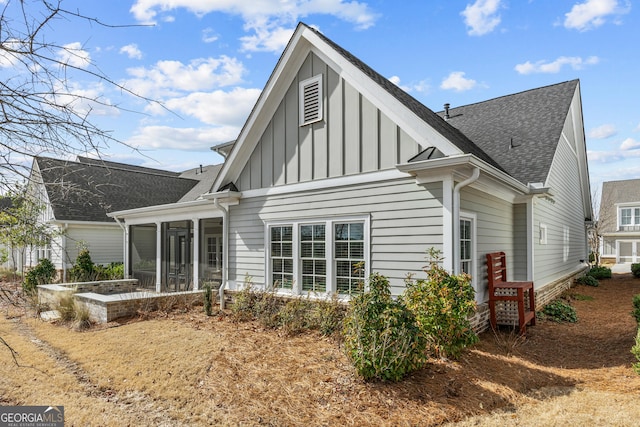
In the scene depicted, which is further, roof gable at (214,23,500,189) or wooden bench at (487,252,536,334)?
wooden bench at (487,252,536,334)

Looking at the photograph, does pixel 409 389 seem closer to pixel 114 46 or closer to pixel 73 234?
pixel 114 46

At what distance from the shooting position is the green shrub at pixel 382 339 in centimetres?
491

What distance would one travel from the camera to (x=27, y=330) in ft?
29.7

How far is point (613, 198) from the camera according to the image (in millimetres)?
33375

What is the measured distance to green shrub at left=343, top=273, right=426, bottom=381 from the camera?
491 centimetres

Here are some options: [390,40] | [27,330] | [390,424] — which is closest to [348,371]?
[390,424]

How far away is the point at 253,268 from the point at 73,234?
12211 mm

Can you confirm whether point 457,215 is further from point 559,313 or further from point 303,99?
point 559,313

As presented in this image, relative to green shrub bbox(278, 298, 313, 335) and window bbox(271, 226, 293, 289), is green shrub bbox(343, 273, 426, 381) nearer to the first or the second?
green shrub bbox(278, 298, 313, 335)

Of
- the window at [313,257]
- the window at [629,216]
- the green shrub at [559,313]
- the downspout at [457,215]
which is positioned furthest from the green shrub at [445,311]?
the window at [629,216]

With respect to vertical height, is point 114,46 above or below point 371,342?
above

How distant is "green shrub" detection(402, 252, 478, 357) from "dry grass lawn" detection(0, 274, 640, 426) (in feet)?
0.99

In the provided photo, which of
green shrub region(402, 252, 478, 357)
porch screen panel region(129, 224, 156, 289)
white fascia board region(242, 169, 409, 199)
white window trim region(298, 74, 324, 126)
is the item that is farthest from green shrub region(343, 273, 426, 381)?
porch screen panel region(129, 224, 156, 289)

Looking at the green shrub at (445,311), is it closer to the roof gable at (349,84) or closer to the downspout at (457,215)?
the downspout at (457,215)
